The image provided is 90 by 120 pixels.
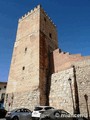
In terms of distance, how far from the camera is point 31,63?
58.2ft

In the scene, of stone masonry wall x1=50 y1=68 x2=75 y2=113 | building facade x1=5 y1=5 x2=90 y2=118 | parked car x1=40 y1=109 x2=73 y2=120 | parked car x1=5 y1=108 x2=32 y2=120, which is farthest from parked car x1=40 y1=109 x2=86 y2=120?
stone masonry wall x1=50 y1=68 x2=75 y2=113

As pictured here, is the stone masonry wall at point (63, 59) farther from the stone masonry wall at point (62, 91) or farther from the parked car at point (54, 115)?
the parked car at point (54, 115)

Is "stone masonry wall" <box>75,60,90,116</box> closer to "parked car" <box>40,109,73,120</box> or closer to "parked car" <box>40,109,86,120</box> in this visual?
"parked car" <box>40,109,86,120</box>

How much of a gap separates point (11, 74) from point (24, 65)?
253 centimetres

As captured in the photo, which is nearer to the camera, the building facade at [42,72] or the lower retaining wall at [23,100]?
the building facade at [42,72]

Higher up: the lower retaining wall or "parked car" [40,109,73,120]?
the lower retaining wall

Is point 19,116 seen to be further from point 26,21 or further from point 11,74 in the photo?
point 26,21

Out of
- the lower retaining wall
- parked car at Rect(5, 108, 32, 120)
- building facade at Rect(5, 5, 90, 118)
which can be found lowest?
parked car at Rect(5, 108, 32, 120)

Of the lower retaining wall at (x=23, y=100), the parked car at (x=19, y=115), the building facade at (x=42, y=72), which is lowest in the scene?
the parked car at (x=19, y=115)

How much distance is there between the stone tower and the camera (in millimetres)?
16141

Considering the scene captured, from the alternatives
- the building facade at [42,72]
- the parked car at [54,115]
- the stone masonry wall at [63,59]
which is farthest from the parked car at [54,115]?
the stone masonry wall at [63,59]

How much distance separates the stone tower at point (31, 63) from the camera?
16141 mm

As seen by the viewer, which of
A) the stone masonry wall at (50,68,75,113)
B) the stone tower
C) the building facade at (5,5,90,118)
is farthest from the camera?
the stone tower

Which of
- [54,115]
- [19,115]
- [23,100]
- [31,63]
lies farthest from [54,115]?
[31,63]
